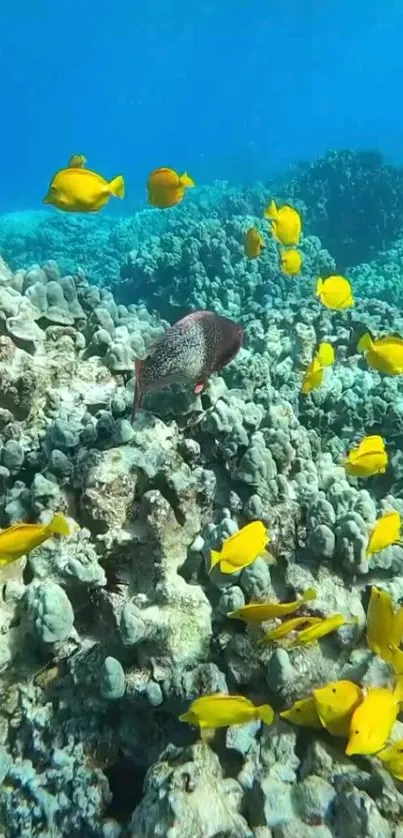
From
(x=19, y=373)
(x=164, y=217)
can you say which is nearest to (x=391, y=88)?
(x=164, y=217)

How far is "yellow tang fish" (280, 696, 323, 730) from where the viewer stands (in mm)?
2449

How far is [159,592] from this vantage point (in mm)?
2986

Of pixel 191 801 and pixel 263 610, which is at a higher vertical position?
pixel 263 610

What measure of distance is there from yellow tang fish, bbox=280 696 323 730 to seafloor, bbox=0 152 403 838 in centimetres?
15

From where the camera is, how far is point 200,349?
3.09 m

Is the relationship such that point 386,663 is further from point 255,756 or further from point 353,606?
point 255,756

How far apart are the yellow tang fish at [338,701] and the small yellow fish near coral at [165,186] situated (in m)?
4.14

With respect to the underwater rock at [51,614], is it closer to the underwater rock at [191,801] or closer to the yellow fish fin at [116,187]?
the underwater rock at [191,801]

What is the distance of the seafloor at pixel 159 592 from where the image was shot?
8.14 feet

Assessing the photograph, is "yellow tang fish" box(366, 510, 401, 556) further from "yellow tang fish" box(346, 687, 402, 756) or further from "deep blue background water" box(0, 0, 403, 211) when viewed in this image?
"deep blue background water" box(0, 0, 403, 211)

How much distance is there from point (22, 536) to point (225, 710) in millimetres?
1049

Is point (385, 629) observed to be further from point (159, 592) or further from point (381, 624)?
point (159, 592)

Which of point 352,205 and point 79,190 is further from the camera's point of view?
point 352,205

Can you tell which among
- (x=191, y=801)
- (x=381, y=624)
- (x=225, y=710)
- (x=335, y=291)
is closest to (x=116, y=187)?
(x=335, y=291)
